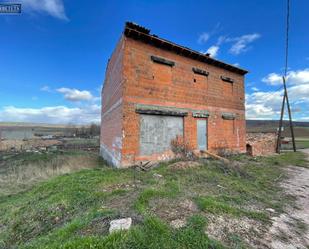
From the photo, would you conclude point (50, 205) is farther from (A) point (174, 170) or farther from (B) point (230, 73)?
(B) point (230, 73)

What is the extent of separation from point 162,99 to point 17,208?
7.78m

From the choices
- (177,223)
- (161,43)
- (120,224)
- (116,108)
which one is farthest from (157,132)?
(120,224)

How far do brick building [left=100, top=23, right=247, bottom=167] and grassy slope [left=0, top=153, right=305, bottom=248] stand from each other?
212cm

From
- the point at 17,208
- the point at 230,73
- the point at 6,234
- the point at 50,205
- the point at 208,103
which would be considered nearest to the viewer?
the point at 6,234

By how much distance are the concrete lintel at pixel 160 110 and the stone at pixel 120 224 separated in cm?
622

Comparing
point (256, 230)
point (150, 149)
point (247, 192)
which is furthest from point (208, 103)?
point (256, 230)

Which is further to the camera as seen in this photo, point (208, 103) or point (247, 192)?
point (208, 103)

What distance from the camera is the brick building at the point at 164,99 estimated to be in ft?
29.8

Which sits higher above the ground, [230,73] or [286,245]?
[230,73]

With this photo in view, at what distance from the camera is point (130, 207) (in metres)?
4.34

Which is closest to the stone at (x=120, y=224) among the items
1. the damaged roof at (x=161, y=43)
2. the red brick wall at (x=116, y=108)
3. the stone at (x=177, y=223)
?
the stone at (x=177, y=223)

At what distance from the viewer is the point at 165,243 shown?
299 centimetres

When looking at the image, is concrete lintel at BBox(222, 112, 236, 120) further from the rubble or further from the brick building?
the rubble

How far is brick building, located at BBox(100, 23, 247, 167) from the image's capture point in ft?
29.8
